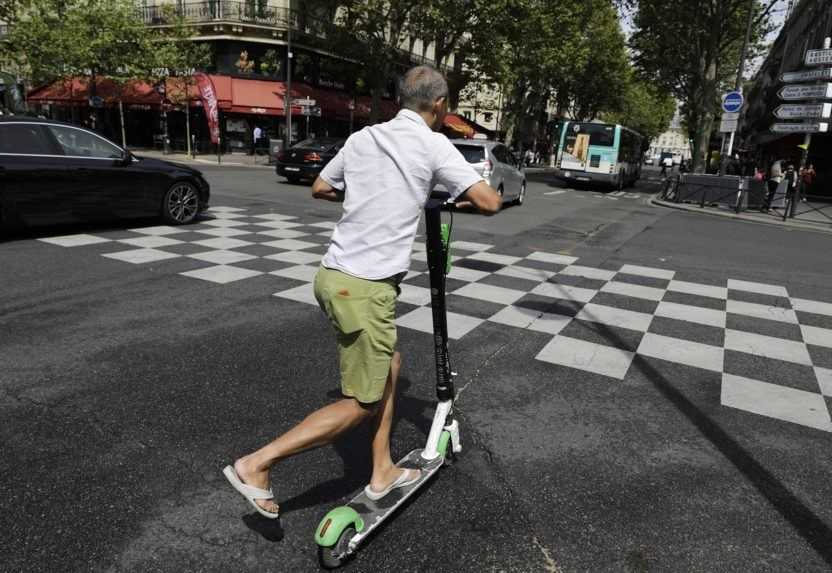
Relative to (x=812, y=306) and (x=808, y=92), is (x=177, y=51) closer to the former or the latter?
(x=808, y=92)

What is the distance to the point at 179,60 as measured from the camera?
27.2 m

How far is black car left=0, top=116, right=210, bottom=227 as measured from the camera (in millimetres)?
6797

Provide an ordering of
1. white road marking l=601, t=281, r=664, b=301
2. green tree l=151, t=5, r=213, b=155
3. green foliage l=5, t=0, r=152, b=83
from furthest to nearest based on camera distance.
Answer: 1. green tree l=151, t=5, r=213, b=155
2. green foliage l=5, t=0, r=152, b=83
3. white road marking l=601, t=281, r=664, b=301

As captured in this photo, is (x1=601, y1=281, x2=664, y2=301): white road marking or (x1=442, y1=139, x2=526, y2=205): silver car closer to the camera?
(x1=601, y1=281, x2=664, y2=301): white road marking

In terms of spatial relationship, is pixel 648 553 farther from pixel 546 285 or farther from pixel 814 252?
pixel 814 252

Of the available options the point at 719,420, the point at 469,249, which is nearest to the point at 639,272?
the point at 469,249

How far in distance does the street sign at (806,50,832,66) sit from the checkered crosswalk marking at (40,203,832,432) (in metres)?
10.7

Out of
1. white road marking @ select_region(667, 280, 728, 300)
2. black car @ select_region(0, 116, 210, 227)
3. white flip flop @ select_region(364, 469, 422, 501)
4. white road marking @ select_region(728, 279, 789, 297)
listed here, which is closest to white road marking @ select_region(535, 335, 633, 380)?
white flip flop @ select_region(364, 469, 422, 501)

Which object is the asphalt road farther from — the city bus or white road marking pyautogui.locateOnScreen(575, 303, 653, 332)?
the city bus

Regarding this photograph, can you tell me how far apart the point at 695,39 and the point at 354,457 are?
28.5 metres

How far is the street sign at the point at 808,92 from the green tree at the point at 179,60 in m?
24.3

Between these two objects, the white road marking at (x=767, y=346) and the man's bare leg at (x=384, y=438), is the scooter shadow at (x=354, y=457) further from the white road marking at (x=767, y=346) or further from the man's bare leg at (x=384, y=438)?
the white road marking at (x=767, y=346)

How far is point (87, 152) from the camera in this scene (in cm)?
746

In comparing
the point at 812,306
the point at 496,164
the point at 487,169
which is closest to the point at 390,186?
the point at 812,306
